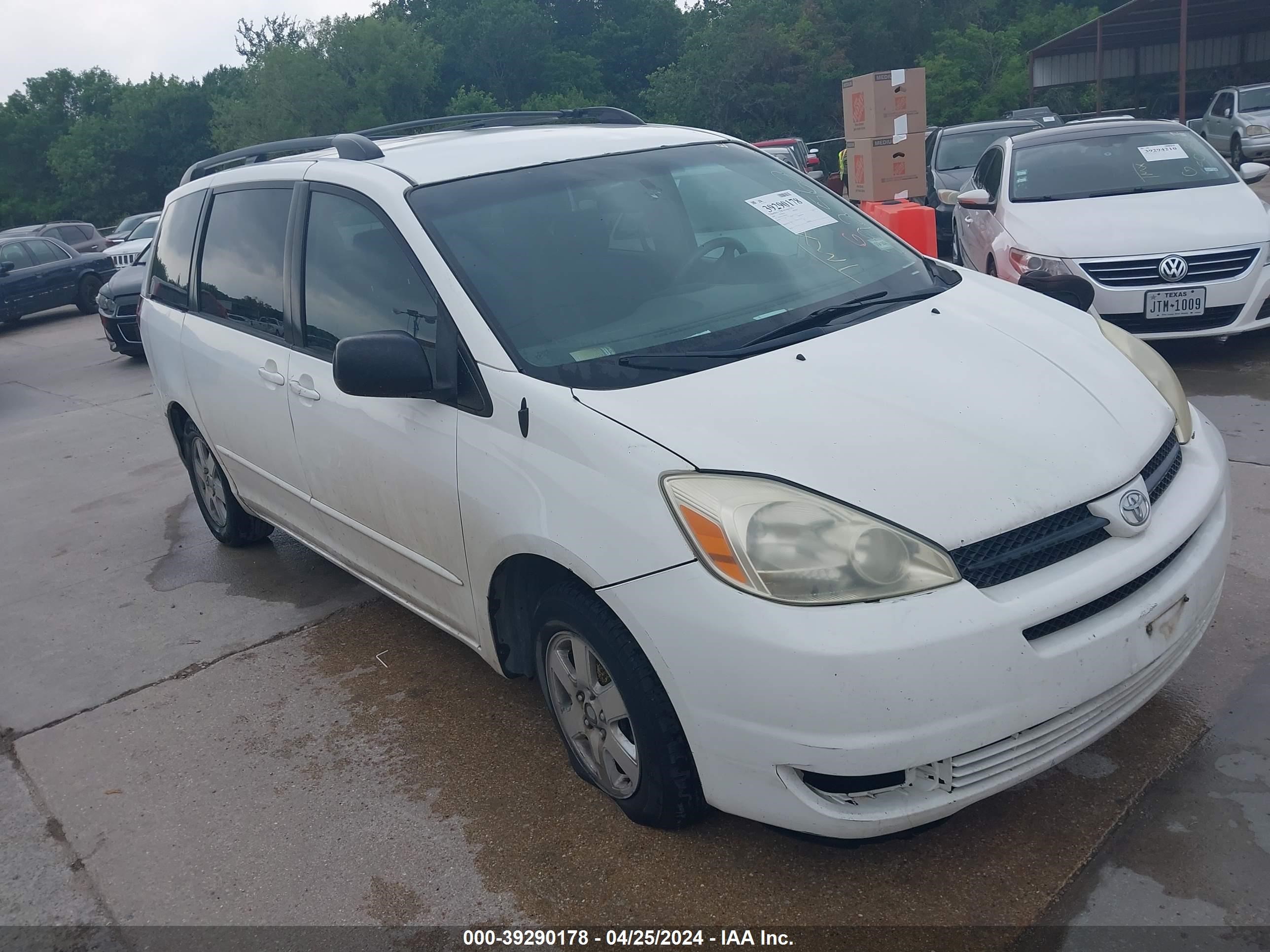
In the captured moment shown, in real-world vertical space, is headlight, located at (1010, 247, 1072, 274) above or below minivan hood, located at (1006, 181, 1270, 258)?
below

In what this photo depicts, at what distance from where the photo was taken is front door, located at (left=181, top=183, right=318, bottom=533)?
408 cm

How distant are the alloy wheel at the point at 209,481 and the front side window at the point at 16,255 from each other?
1620cm

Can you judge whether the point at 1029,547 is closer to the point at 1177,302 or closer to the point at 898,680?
the point at 898,680

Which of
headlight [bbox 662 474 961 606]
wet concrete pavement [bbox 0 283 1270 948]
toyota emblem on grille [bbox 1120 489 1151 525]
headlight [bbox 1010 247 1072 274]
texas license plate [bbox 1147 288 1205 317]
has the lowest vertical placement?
wet concrete pavement [bbox 0 283 1270 948]

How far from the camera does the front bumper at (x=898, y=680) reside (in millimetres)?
2270

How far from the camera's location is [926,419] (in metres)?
2.65

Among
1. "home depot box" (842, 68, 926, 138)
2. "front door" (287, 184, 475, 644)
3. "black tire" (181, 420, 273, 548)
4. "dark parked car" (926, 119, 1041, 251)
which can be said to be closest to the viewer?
"front door" (287, 184, 475, 644)

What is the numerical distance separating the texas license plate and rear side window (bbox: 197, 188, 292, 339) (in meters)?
4.96

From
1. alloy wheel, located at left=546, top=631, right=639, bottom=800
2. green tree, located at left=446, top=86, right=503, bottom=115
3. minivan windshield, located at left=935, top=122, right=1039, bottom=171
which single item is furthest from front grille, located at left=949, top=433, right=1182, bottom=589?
green tree, located at left=446, top=86, right=503, bottom=115

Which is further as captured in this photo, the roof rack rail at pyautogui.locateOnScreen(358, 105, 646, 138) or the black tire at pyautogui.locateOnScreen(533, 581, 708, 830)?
the roof rack rail at pyautogui.locateOnScreen(358, 105, 646, 138)

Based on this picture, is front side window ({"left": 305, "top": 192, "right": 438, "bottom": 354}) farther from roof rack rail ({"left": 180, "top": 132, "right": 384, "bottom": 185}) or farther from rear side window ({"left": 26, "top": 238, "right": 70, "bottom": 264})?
Answer: rear side window ({"left": 26, "top": 238, "right": 70, "bottom": 264})

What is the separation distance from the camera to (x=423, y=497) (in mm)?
3281

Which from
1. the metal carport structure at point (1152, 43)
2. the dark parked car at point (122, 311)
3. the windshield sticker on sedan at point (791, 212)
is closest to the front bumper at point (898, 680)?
the windshield sticker on sedan at point (791, 212)

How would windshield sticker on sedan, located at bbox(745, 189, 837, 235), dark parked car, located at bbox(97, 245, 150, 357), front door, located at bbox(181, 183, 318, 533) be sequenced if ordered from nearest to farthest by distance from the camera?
1. windshield sticker on sedan, located at bbox(745, 189, 837, 235)
2. front door, located at bbox(181, 183, 318, 533)
3. dark parked car, located at bbox(97, 245, 150, 357)
